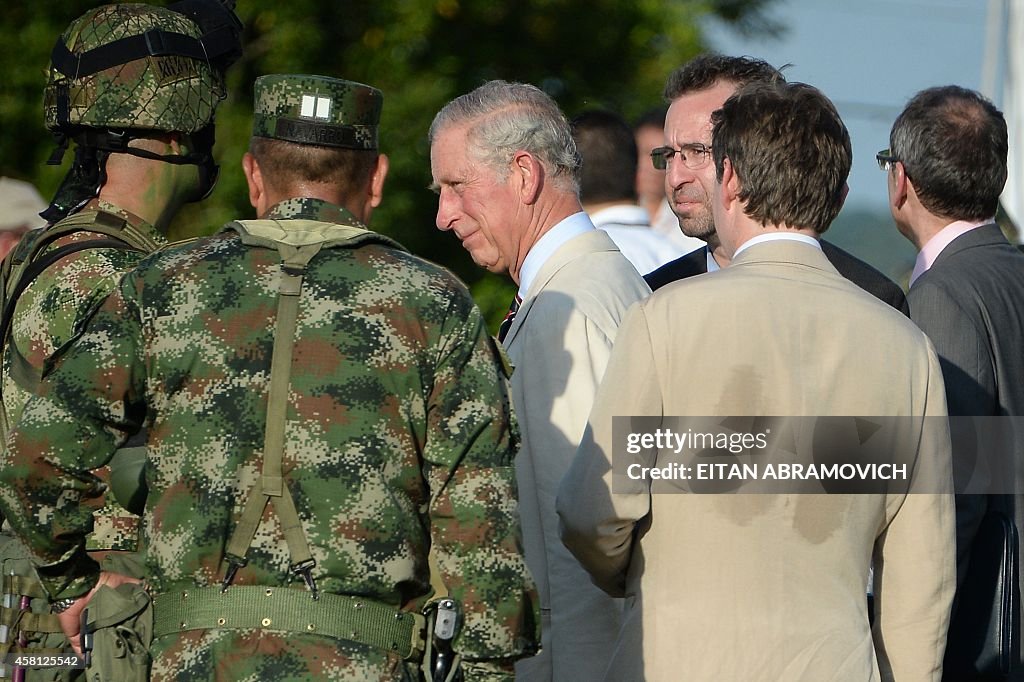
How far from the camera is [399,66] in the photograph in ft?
28.8

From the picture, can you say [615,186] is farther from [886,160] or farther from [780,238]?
[780,238]

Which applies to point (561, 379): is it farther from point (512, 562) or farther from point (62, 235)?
point (62, 235)

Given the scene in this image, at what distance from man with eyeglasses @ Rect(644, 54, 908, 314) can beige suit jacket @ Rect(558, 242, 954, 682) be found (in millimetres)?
1344

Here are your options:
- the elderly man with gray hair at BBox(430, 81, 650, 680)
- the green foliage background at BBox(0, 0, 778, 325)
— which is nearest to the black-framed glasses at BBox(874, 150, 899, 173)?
the elderly man with gray hair at BBox(430, 81, 650, 680)

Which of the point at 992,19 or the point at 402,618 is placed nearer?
the point at 402,618

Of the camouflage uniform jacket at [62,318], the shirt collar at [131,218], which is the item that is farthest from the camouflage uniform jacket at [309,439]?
the shirt collar at [131,218]

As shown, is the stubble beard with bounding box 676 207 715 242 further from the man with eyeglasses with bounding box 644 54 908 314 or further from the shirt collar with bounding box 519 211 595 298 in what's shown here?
the shirt collar with bounding box 519 211 595 298

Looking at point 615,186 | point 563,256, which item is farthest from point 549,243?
point 615,186

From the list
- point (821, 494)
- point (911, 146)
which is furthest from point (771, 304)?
point (911, 146)

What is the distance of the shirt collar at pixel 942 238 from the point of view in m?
4.43

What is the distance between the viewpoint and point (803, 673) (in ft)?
10.2

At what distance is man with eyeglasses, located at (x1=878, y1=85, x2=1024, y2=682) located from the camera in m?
4.03

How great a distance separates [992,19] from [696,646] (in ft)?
26.8

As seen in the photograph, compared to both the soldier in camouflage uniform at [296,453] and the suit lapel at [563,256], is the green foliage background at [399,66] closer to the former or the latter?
the suit lapel at [563,256]
